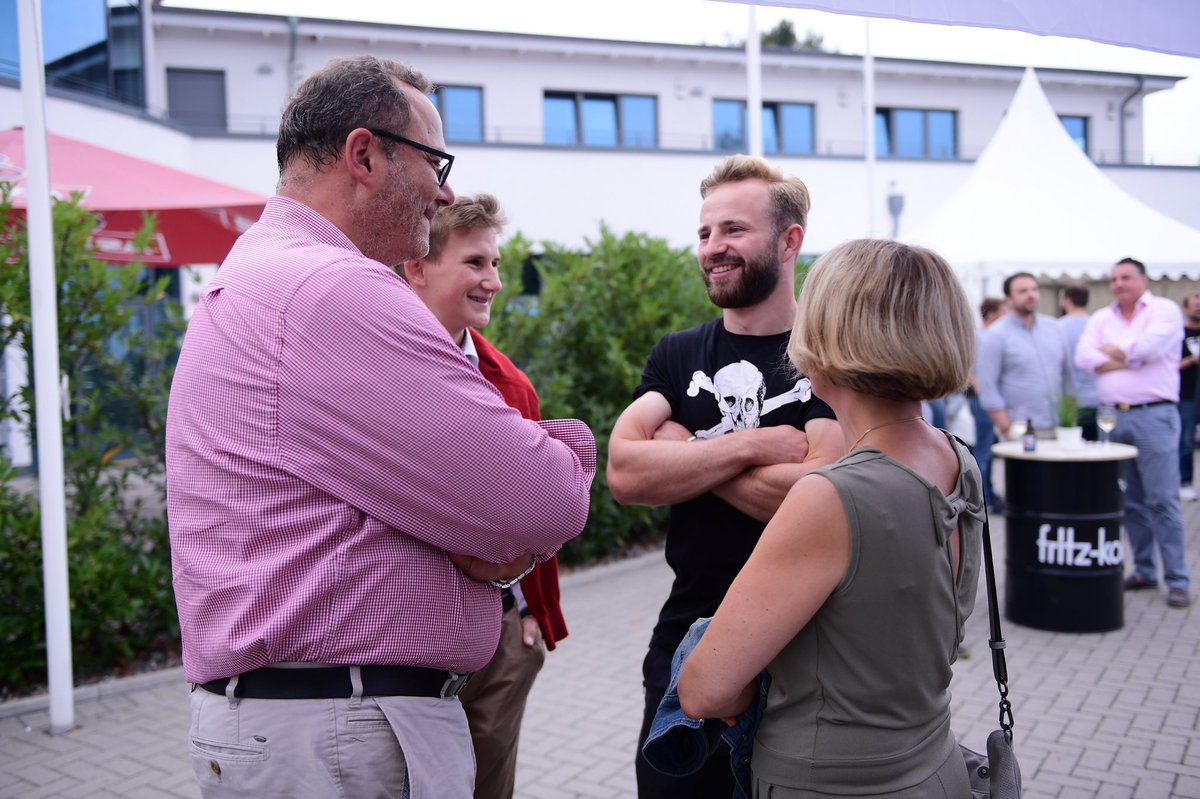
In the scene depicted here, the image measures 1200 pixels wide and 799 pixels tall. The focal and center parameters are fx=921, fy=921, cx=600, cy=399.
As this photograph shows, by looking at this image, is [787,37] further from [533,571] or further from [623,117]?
[533,571]

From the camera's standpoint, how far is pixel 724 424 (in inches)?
98.9

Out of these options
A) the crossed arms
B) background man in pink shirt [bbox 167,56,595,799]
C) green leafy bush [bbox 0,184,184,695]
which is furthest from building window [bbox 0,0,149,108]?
background man in pink shirt [bbox 167,56,595,799]

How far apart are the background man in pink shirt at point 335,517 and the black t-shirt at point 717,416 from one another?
86cm

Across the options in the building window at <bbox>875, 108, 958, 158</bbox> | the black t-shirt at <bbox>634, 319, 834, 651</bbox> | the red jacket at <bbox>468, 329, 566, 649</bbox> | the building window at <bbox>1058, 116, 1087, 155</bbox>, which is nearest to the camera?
→ the black t-shirt at <bbox>634, 319, 834, 651</bbox>

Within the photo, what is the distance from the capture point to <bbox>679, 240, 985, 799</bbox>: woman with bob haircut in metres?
1.59

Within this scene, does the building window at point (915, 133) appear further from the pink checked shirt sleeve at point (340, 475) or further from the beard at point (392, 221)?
the pink checked shirt sleeve at point (340, 475)

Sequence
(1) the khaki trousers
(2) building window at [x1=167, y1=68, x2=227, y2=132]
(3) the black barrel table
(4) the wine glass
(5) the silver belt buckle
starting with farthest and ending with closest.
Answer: (2) building window at [x1=167, y1=68, x2=227, y2=132], (4) the wine glass, (3) the black barrel table, (1) the khaki trousers, (5) the silver belt buckle

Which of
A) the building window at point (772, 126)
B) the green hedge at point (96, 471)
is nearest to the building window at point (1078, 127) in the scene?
the building window at point (772, 126)

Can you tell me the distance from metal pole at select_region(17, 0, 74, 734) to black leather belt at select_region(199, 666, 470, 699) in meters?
3.52

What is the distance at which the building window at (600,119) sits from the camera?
20.6 metres

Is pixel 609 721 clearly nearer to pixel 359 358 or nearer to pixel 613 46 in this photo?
pixel 359 358

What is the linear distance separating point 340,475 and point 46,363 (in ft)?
12.1

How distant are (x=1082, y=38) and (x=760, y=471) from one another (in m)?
1.53

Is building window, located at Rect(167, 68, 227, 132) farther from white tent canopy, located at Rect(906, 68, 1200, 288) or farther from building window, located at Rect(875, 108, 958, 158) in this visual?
building window, located at Rect(875, 108, 958, 158)
